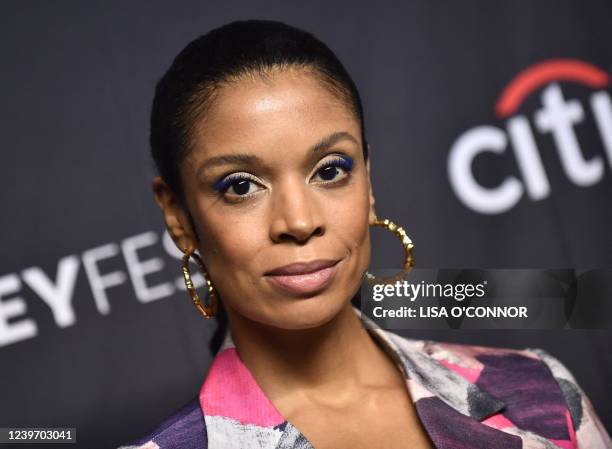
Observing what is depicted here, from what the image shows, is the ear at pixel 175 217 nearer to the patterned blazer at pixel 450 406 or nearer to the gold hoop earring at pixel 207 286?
the gold hoop earring at pixel 207 286

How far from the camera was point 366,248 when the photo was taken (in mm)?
1594

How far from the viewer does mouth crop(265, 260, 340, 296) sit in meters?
1.48

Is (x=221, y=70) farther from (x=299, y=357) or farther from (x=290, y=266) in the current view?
(x=299, y=357)

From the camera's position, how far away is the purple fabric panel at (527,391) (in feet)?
5.73

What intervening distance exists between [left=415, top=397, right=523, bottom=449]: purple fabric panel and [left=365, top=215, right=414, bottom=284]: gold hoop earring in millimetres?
254

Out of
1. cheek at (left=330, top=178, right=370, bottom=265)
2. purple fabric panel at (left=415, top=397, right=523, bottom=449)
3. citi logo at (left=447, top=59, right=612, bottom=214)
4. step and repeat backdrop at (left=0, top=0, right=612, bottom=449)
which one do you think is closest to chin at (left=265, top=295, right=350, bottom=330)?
cheek at (left=330, top=178, right=370, bottom=265)

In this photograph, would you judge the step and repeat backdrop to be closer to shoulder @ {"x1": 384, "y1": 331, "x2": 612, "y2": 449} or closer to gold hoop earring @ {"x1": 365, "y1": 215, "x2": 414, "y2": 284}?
shoulder @ {"x1": 384, "y1": 331, "x2": 612, "y2": 449}

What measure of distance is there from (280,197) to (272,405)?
410 millimetres

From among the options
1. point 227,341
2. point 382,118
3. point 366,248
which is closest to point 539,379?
point 366,248

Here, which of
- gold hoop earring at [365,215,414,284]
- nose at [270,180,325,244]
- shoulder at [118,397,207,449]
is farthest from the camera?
gold hoop earring at [365,215,414,284]

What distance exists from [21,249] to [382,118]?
1247 mm

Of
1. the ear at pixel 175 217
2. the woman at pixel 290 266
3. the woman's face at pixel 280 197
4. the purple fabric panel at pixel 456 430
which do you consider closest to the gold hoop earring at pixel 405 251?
the woman at pixel 290 266

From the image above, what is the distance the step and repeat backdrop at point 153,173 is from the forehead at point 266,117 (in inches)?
50.2

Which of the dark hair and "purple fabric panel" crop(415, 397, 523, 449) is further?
"purple fabric panel" crop(415, 397, 523, 449)
